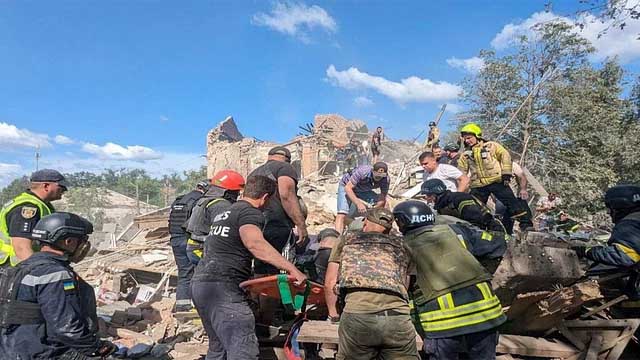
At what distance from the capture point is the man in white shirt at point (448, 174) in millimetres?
5656

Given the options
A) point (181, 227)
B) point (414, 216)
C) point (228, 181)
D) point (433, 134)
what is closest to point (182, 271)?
point (181, 227)

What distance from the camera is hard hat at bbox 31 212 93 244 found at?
2.63 metres

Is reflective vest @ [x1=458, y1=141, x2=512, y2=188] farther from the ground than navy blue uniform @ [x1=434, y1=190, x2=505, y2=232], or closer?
farther from the ground

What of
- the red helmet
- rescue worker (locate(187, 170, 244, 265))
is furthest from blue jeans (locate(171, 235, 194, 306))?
the red helmet

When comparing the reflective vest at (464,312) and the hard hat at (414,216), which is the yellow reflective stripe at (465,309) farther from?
the hard hat at (414,216)

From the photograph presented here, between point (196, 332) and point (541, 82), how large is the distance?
17595 millimetres

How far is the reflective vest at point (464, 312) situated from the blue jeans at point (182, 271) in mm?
3650

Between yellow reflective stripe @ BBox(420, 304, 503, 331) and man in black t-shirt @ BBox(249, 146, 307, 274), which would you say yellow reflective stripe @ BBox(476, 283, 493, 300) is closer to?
yellow reflective stripe @ BBox(420, 304, 503, 331)

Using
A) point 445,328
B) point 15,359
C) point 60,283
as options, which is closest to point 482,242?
point 445,328

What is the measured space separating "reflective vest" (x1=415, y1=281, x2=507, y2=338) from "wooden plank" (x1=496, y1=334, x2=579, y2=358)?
2.58 ft

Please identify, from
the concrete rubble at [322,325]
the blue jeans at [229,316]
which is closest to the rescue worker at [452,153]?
the concrete rubble at [322,325]

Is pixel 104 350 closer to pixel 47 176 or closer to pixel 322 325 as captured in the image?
pixel 322 325

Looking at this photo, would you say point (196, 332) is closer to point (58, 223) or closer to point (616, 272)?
point (58, 223)

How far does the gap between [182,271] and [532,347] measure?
177 inches
